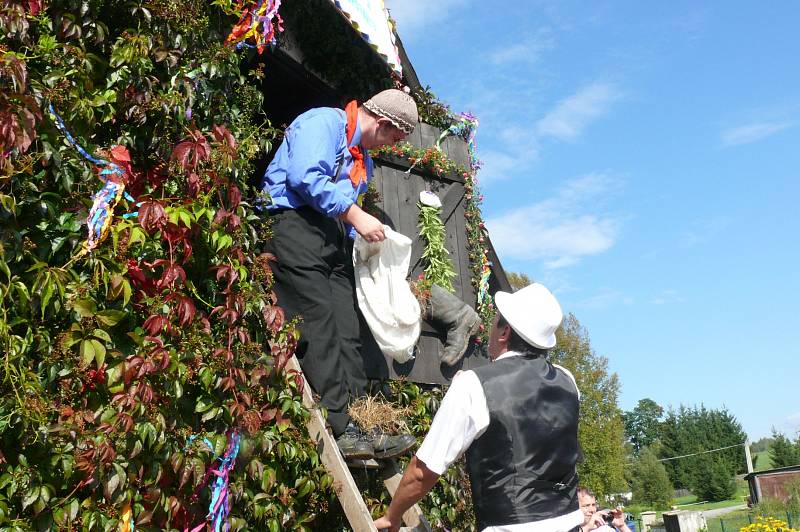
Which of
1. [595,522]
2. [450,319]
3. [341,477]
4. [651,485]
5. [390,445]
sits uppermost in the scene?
[450,319]

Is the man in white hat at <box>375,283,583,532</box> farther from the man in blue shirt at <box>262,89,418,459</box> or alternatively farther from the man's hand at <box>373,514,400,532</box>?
the man in blue shirt at <box>262,89,418,459</box>

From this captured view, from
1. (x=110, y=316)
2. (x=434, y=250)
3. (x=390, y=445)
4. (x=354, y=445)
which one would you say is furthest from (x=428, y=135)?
(x=110, y=316)

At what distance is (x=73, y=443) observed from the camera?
8.98ft

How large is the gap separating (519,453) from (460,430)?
281 millimetres

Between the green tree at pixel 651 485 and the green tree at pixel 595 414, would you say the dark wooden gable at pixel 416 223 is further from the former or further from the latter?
the green tree at pixel 651 485

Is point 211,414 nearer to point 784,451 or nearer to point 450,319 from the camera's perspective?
point 450,319

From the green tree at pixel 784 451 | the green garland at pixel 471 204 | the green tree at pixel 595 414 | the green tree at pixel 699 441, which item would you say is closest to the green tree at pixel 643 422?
the green tree at pixel 699 441

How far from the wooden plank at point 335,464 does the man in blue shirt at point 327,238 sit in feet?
0.56

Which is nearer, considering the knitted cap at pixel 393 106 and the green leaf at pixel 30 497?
the green leaf at pixel 30 497

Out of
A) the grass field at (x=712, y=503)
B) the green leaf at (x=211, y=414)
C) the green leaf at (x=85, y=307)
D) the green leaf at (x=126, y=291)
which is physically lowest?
the grass field at (x=712, y=503)

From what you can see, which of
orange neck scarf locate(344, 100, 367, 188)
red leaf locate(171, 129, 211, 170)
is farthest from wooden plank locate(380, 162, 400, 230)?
red leaf locate(171, 129, 211, 170)

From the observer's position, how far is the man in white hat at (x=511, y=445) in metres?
3.05

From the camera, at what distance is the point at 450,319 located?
235 inches

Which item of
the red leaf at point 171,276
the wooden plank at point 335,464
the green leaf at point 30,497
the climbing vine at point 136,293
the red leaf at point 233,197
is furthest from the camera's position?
the red leaf at point 233,197
